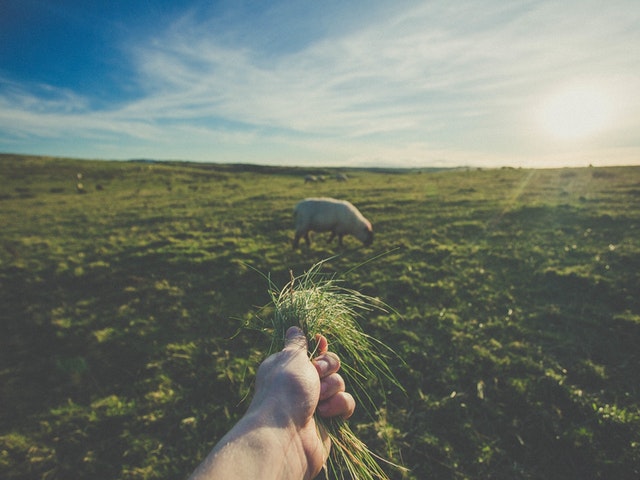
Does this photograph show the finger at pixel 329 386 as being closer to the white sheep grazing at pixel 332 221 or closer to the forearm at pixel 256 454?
the forearm at pixel 256 454

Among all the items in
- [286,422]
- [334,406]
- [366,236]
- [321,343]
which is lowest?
[366,236]

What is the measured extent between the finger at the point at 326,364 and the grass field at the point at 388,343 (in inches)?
69.1

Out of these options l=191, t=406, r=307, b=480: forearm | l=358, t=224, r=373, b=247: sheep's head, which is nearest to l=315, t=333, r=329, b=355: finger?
l=191, t=406, r=307, b=480: forearm

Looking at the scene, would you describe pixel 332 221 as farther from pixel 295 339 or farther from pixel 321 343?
pixel 295 339

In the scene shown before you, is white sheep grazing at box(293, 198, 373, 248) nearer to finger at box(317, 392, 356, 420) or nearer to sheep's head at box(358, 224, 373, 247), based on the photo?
sheep's head at box(358, 224, 373, 247)

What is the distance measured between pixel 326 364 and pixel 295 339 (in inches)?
13.3

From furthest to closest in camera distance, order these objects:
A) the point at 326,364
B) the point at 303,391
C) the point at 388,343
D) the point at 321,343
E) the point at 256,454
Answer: the point at 388,343 < the point at 321,343 < the point at 326,364 < the point at 303,391 < the point at 256,454

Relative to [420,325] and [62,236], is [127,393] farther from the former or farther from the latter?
[62,236]

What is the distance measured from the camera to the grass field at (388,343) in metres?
3.68

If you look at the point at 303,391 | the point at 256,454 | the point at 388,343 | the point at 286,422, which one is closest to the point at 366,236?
the point at 388,343

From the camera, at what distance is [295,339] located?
2482 millimetres

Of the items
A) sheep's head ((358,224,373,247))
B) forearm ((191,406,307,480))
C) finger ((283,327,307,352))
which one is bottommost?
sheep's head ((358,224,373,247))

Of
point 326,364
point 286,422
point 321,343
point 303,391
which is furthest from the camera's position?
point 321,343

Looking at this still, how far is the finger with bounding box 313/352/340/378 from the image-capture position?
2.45 m
